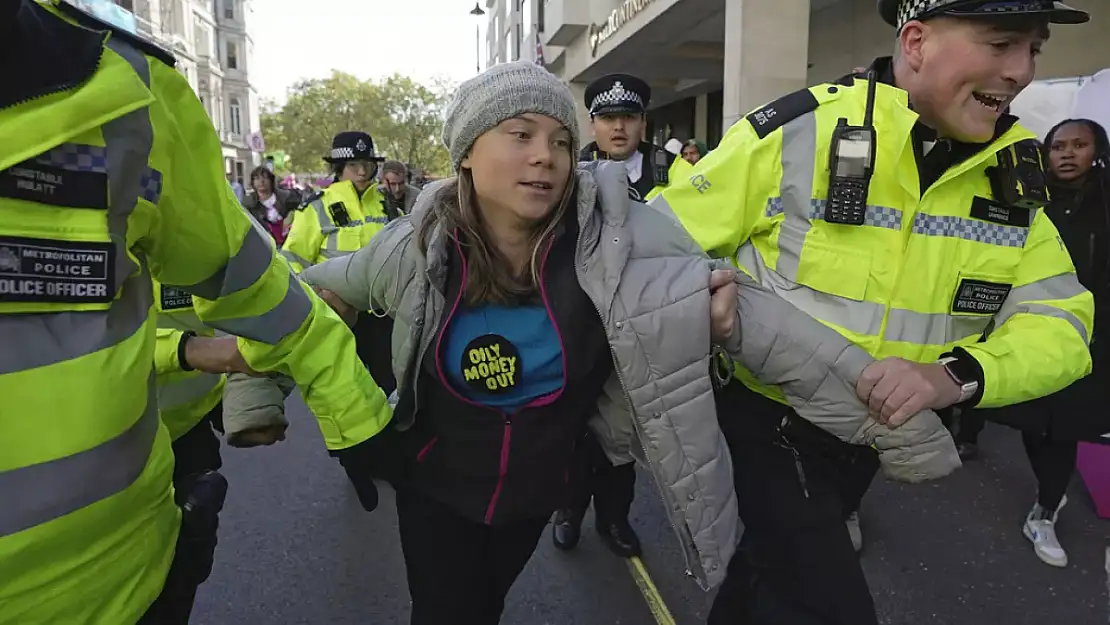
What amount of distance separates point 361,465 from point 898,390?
4.18 feet

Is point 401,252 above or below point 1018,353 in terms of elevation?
above

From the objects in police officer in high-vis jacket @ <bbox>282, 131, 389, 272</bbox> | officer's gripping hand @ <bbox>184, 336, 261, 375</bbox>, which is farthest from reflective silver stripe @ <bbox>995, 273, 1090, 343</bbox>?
police officer in high-vis jacket @ <bbox>282, 131, 389, 272</bbox>

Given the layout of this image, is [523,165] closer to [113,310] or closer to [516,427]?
[516,427]

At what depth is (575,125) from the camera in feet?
6.38

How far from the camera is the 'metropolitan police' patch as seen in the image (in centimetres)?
185

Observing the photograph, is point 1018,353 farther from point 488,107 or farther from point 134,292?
point 134,292

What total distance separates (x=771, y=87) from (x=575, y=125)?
7.60m

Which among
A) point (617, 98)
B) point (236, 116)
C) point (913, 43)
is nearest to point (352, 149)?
point (617, 98)

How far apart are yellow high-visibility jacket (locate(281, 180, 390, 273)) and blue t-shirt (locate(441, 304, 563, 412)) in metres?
3.52

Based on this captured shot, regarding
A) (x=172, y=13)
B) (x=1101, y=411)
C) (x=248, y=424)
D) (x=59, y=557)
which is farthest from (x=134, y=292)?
(x=172, y=13)

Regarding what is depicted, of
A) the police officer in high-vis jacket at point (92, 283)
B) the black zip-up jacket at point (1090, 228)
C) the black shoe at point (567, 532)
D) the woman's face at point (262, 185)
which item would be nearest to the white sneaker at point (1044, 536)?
the black zip-up jacket at point (1090, 228)

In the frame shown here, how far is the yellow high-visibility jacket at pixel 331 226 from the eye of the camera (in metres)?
5.26

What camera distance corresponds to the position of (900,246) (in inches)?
77.9

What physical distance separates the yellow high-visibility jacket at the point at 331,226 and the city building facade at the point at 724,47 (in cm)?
491
